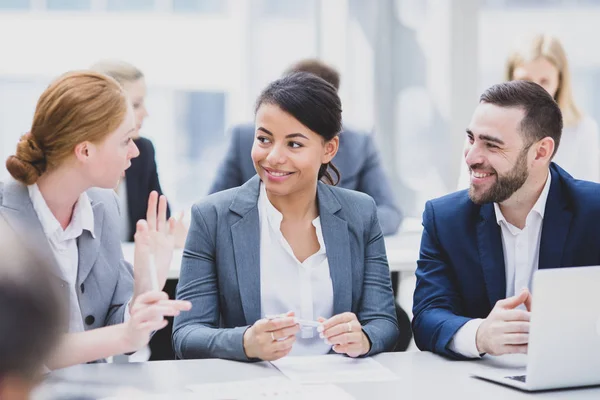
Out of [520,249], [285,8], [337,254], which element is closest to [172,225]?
[337,254]

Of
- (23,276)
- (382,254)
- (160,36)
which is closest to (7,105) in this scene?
(160,36)

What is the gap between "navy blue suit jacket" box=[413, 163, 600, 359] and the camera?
8.36 ft

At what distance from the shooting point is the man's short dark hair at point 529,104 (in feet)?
8.63

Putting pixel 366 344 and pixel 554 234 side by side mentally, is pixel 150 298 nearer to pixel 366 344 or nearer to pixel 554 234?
pixel 366 344

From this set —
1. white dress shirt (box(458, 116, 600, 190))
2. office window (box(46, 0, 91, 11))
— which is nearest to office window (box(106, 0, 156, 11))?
office window (box(46, 0, 91, 11))

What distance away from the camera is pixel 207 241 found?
97.5 inches

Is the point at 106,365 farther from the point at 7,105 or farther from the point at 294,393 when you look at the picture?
the point at 7,105

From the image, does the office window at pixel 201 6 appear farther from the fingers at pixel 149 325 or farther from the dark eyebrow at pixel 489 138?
the fingers at pixel 149 325

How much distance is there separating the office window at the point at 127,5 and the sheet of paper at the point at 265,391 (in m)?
3.27

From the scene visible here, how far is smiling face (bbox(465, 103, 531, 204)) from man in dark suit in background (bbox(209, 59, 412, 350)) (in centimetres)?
135

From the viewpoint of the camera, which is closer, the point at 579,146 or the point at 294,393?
the point at 294,393

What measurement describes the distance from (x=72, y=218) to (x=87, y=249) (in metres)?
0.09

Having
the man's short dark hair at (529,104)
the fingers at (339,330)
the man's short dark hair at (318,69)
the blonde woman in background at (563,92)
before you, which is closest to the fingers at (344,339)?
the fingers at (339,330)

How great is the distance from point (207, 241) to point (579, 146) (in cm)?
246
